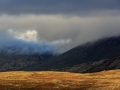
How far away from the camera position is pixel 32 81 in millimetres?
100562

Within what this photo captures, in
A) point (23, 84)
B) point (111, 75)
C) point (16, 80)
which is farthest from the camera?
point (111, 75)

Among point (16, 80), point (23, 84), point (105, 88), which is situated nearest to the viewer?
point (105, 88)

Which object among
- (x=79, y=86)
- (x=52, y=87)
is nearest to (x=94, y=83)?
(x=79, y=86)

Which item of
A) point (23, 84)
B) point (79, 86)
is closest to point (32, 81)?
point (23, 84)

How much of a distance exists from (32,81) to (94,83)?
72.6 ft

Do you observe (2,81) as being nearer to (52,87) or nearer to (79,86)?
(52,87)

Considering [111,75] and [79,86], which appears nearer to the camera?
[79,86]

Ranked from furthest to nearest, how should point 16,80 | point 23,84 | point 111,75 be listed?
point 111,75, point 16,80, point 23,84

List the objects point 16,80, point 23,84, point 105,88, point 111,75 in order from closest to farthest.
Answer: point 105,88
point 23,84
point 16,80
point 111,75

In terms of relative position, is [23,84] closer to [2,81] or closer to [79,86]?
[2,81]

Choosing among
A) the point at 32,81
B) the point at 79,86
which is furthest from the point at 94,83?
the point at 32,81

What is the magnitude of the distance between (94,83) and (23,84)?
24.5 meters

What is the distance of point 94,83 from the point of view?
319ft

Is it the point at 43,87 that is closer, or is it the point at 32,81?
the point at 43,87
